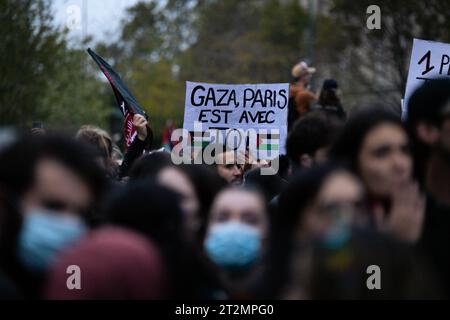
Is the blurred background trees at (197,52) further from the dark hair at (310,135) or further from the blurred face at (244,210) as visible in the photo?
the blurred face at (244,210)

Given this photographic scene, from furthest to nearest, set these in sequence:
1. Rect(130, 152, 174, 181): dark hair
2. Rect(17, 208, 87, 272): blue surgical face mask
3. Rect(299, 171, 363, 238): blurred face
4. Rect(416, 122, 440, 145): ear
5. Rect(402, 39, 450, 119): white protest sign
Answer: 1. Rect(402, 39, 450, 119): white protest sign
2. Rect(130, 152, 174, 181): dark hair
3. Rect(416, 122, 440, 145): ear
4. Rect(17, 208, 87, 272): blue surgical face mask
5. Rect(299, 171, 363, 238): blurred face

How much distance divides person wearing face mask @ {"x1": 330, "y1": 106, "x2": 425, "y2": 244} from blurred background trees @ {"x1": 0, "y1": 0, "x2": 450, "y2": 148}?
14.5m

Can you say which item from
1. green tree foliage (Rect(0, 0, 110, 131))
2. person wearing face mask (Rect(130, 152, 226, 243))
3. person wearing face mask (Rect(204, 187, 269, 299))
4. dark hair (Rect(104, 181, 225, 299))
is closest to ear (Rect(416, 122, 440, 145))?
person wearing face mask (Rect(204, 187, 269, 299))

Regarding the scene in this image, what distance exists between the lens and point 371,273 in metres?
3.87

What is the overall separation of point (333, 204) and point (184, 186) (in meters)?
1.42

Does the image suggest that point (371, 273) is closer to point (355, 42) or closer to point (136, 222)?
point (136, 222)

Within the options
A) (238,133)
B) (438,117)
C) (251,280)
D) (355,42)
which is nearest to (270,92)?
(238,133)

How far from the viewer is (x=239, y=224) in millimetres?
4914

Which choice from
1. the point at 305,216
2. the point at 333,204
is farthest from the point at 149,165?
the point at 333,204

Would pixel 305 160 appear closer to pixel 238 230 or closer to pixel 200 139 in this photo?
pixel 238 230

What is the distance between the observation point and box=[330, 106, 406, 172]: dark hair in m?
4.95

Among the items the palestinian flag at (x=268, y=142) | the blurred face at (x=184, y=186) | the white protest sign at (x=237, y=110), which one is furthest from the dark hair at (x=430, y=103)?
the white protest sign at (x=237, y=110)

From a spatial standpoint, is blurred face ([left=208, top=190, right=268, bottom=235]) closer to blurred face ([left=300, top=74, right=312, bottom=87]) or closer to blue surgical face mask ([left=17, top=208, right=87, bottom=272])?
blue surgical face mask ([left=17, top=208, right=87, bottom=272])

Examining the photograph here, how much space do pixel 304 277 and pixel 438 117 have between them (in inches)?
72.8
